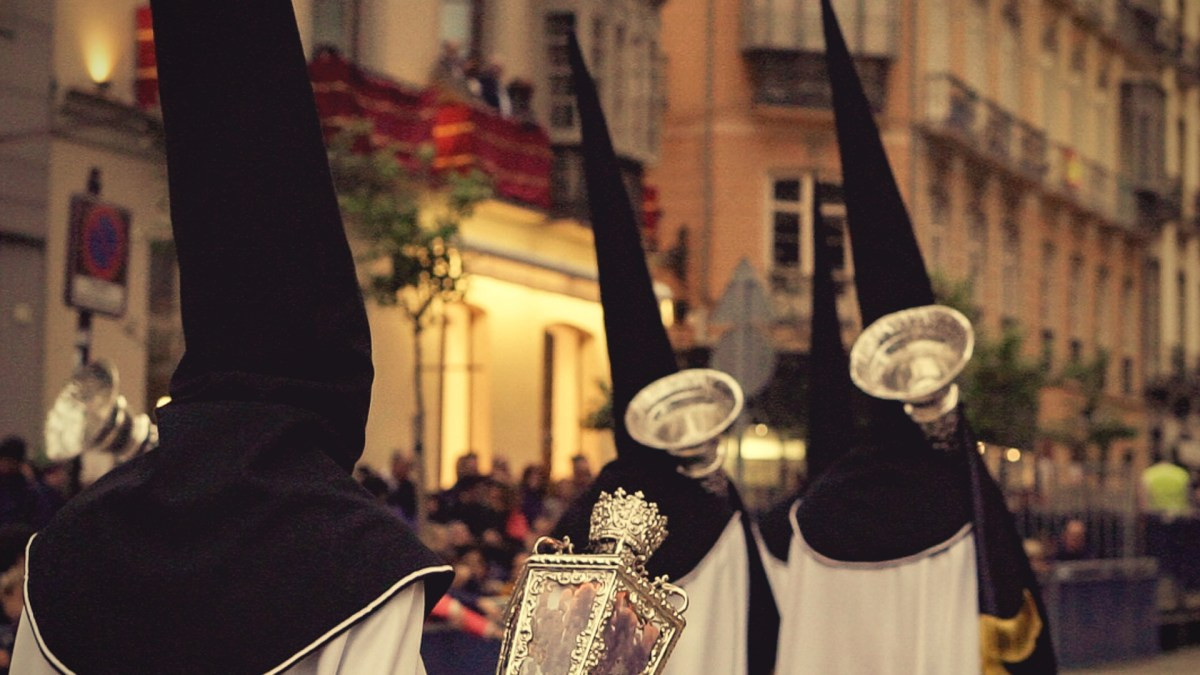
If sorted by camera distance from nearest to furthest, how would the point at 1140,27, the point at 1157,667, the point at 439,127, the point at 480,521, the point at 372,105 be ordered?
the point at 480,521, the point at 1157,667, the point at 372,105, the point at 439,127, the point at 1140,27

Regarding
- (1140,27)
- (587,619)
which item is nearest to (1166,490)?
(587,619)

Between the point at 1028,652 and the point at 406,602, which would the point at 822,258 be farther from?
the point at 406,602

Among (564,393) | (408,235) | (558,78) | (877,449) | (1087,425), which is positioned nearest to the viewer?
(877,449)

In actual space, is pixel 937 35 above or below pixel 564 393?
above

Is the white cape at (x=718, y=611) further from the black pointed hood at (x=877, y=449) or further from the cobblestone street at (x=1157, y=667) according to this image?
the cobblestone street at (x=1157, y=667)

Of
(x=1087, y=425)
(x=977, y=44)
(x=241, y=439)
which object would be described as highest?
(x=241, y=439)

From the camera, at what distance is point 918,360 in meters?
8.85

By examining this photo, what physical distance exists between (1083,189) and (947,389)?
3874 centimetres

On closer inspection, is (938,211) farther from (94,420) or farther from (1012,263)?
(94,420)

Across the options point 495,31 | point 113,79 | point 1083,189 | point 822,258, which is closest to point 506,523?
point 822,258

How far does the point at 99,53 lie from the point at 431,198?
4452 millimetres

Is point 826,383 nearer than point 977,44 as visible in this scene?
Yes

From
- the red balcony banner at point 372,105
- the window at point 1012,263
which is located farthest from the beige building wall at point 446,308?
the window at point 1012,263

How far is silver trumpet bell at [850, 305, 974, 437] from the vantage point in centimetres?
855
